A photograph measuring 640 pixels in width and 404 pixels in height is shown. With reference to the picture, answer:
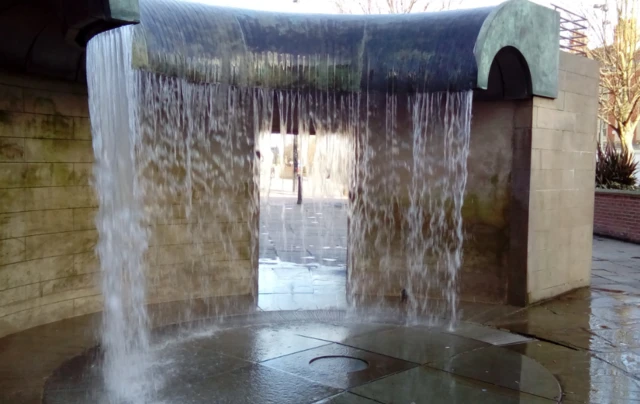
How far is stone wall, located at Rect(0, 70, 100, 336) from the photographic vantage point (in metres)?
6.29

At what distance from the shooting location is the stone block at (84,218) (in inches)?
275

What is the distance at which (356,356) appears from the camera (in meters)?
5.72

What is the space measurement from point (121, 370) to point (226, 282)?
3.18 metres

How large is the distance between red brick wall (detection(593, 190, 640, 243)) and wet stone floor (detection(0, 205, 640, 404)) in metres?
7.44

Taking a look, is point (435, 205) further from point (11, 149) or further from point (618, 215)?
point (618, 215)

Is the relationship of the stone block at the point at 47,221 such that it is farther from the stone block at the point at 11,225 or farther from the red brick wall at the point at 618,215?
the red brick wall at the point at 618,215

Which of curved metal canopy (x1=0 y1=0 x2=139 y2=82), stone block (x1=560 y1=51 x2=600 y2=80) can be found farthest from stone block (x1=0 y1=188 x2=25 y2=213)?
stone block (x1=560 y1=51 x2=600 y2=80)

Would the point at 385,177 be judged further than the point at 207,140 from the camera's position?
Yes

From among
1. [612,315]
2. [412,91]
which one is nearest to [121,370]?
[412,91]

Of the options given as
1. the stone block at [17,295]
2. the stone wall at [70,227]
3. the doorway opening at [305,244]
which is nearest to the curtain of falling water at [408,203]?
the doorway opening at [305,244]

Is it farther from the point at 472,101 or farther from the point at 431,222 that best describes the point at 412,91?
the point at 431,222

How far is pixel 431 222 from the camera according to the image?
834 cm

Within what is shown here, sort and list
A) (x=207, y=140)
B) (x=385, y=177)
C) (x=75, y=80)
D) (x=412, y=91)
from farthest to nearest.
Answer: (x=385, y=177), (x=207, y=140), (x=412, y=91), (x=75, y=80)

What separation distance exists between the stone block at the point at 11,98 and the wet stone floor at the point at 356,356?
2.35 meters
